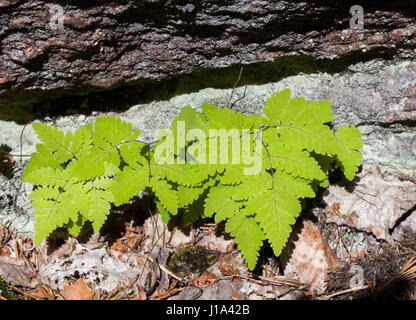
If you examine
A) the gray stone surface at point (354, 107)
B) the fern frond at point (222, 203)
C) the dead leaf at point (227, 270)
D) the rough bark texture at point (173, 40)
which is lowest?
the dead leaf at point (227, 270)

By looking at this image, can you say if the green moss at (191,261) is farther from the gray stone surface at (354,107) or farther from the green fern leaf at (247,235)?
the gray stone surface at (354,107)

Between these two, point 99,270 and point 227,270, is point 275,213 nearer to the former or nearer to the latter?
point 227,270

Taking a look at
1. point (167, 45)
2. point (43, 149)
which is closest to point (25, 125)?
point (43, 149)

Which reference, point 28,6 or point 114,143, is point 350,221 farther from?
point 28,6

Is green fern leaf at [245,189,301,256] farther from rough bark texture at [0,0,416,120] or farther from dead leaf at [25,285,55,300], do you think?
dead leaf at [25,285,55,300]

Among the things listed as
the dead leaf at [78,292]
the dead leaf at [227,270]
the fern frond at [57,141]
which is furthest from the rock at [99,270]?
the fern frond at [57,141]

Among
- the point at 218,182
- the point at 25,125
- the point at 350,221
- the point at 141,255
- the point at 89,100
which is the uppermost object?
the point at 89,100

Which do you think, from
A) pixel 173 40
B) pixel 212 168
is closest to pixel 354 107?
pixel 212 168
